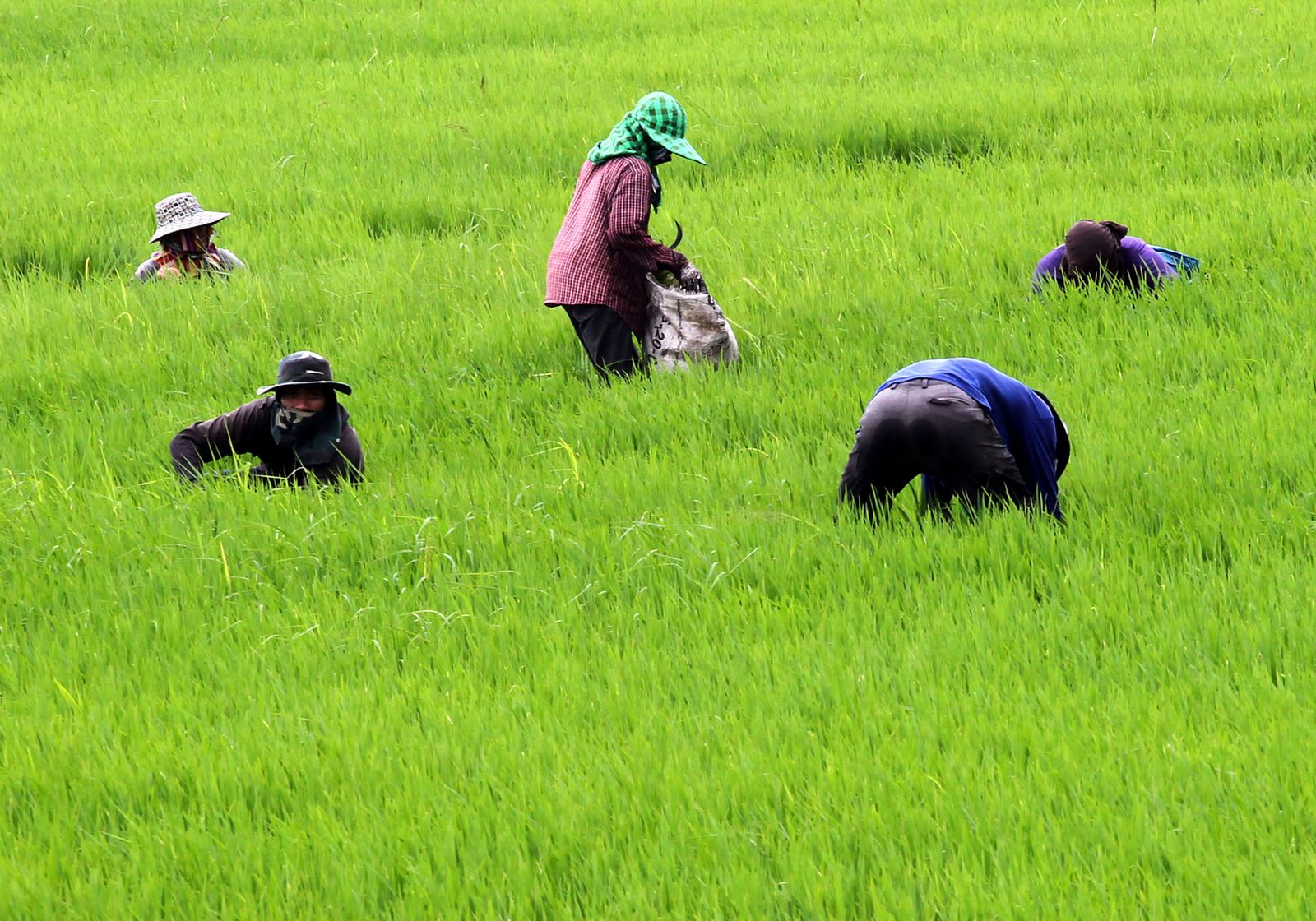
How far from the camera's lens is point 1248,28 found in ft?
32.5

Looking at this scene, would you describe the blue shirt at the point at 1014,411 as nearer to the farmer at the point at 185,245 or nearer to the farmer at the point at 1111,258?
the farmer at the point at 1111,258

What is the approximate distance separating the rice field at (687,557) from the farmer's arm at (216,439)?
17 centimetres

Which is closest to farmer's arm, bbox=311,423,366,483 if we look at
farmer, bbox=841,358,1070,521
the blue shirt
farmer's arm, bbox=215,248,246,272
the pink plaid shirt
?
the pink plaid shirt

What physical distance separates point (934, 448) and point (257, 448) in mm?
2455

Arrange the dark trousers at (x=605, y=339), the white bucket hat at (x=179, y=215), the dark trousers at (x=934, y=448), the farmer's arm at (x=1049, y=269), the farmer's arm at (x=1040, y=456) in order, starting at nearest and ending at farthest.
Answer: the dark trousers at (x=934, y=448) < the farmer's arm at (x=1040, y=456) < the dark trousers at (x=605, y=339) < the farmer's arm at (x=1049, y=269) < the white bucket hat at (x=179, y=215)

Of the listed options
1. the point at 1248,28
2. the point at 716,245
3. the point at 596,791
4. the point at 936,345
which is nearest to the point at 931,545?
the point at 596,791

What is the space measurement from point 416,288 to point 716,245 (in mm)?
1538

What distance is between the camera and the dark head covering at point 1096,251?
5824 millimetres

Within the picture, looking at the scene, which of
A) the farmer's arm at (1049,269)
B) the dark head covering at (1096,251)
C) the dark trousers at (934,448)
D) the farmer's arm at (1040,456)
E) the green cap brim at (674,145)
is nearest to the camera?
the dark trousers at (934,448)

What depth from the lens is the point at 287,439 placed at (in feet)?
15.6

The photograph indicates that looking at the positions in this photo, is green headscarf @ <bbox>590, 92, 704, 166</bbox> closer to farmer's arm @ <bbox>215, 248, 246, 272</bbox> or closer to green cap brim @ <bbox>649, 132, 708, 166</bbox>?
green cap brim @ <bbox>649, 132, 708, 166</bbox>

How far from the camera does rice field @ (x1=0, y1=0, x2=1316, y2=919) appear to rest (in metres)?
2.69

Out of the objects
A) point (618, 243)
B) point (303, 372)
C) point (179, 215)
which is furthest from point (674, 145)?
point (179, 215)

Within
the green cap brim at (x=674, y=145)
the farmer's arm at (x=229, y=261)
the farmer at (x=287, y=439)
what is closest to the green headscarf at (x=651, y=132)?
the green cap brim at (x=674, y=145)
